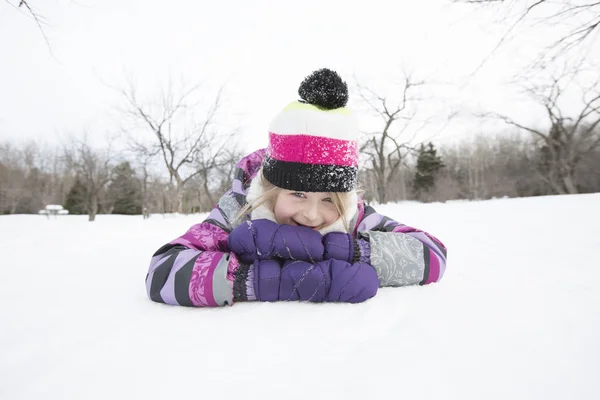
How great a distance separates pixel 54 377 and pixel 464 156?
1211 inches

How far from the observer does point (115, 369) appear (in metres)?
0.50

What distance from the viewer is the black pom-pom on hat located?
1.11 m

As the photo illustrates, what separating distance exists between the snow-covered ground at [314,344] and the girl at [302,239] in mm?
53

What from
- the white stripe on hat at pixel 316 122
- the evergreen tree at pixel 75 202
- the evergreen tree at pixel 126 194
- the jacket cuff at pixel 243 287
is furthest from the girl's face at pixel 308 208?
the evergreen tree at pixel 75 202

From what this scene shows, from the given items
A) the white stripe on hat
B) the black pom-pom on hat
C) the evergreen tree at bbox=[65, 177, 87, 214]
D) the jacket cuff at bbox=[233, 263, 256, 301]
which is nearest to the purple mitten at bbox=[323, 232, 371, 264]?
the jacket cuff at bbox=[233, 263, 256, 301]

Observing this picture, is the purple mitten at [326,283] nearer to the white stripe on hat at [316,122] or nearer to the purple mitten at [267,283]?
the purple mitten at [267,283]

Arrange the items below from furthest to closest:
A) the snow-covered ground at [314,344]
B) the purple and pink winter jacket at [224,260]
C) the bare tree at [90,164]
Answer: the bare tree at [90,164]
the purple and pink winter jacket at [224,260]
the snow-covered ground at [314,344]

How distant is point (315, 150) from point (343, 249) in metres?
0.38

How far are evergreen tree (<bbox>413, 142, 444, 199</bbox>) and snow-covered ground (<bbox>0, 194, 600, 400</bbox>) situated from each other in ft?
76.6

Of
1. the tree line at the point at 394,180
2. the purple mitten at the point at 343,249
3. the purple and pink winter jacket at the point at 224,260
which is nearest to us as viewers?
the purple and pink winter jacket at the point at 224,260

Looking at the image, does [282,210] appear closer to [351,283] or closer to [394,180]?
[351,283]

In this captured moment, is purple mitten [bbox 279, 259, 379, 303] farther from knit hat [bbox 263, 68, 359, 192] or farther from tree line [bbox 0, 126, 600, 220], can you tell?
Result: tree line [bbox 0, 126, 600, 220]

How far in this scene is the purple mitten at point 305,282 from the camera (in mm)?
833

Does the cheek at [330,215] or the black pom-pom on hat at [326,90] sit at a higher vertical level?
the black pom-pom on hat at [326,90]
